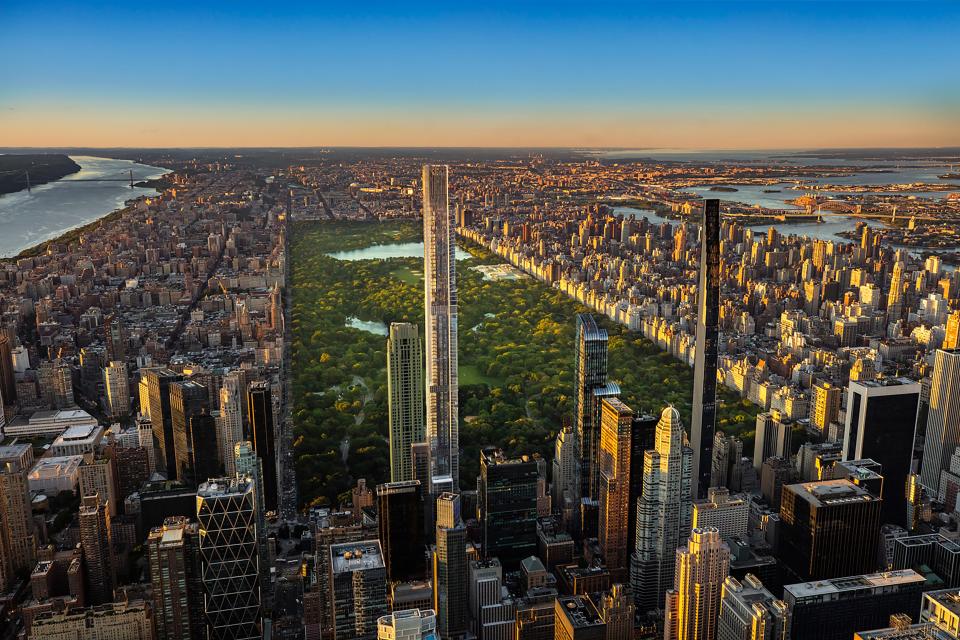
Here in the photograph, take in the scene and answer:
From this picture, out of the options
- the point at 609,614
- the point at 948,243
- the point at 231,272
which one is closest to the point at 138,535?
the point at 609,614

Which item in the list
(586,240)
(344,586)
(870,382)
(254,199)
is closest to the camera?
(344,586)

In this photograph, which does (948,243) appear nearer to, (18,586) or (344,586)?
(344,586)

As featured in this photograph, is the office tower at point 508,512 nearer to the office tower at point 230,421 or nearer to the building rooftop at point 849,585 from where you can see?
the building rooftop at point 849,585

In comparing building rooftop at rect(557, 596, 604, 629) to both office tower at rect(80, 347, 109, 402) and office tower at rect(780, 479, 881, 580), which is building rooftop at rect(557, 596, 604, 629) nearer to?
office tower at rect(780, 479, 881, 580)

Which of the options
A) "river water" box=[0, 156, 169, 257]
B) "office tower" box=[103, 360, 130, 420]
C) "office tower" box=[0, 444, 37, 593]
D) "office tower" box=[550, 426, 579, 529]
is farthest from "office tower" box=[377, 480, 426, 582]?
"river water" box=[0, 156, 169, 257]

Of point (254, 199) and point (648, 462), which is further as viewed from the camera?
point (254, 199)

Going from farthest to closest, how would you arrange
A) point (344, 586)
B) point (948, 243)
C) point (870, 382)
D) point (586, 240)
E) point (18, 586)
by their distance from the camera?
point (586, 240) → point (948, 243) → point (870, 382) → point (18, 586) → point (344, 586)

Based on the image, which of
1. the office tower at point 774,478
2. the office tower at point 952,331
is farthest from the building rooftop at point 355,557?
the office tower at point 952,331
